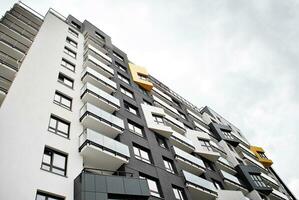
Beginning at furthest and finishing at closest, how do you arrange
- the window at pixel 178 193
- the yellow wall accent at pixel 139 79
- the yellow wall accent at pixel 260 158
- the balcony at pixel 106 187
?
the yellow wall accent at pixel 260 158 < the yellow wall accent at pixel 139 79 < the window at pixel 178 193 < the balcony at pixel 106 187

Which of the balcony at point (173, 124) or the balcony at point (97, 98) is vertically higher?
the balcony at point (173, 124)

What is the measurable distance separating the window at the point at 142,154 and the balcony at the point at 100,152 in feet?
8.13

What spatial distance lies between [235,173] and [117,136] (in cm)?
2036

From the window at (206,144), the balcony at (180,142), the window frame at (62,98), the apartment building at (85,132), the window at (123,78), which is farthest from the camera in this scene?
the window at (206,144)

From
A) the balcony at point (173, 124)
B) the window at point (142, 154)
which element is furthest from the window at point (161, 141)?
the balcony at point (173, 124)

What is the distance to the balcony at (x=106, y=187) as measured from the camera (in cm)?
1374

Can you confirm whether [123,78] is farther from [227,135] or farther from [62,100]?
[227,135]

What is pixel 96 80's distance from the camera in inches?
969

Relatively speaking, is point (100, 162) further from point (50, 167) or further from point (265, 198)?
point (265, 198)

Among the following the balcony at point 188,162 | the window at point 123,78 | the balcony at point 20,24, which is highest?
Answer: the balcony at point 20,24

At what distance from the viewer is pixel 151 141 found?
23688 mm

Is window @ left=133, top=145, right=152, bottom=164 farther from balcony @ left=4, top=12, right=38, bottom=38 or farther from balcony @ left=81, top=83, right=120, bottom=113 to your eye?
balcony @ left=4, top=12, right=38, bottom=38

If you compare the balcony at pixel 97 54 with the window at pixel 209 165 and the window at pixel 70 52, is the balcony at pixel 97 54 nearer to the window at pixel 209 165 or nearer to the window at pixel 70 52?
the window at pixel 70 52

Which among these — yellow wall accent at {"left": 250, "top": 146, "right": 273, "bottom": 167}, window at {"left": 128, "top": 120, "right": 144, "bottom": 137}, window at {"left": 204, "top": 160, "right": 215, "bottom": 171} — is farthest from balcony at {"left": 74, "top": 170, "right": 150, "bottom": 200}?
yellow wall accent at {"left": 250, "top": 146, "right": 273, "bottom": 167}
